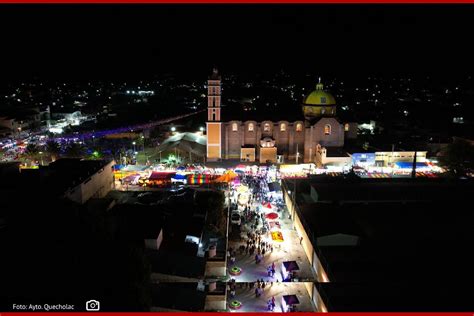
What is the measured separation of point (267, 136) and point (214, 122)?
13.4 feet

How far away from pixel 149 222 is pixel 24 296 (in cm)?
725

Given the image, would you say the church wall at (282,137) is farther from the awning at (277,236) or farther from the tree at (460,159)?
the awning at (277,236)

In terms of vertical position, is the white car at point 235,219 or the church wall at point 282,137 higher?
the church wall at point 282,137

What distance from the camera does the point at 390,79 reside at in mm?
143250

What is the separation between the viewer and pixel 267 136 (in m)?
30.9

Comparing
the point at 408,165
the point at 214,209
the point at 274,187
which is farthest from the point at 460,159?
the point at 214,209

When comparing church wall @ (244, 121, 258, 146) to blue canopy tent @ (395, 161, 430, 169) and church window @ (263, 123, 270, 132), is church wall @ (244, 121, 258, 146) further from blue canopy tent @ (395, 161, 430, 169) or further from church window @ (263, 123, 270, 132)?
blue canopy tent @ (395, 161, 430, 169)

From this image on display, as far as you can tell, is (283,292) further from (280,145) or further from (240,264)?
(280,145)

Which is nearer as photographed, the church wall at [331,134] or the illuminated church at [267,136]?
the illuminated church at [267,136]

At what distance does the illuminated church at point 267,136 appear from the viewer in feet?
100

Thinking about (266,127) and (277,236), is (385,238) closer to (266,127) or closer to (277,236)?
(277,236)

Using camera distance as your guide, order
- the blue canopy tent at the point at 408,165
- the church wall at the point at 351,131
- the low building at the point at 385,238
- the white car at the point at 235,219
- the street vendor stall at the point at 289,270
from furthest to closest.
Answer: the church wall at the point at 351,131 → the blue canopy tent at the point at 408,165 → the white car at the point at 235,219 → the street vendor stall at the point at 289,270 → the low building at the point at 385,238

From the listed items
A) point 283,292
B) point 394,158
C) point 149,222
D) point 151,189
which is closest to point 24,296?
point 149,222

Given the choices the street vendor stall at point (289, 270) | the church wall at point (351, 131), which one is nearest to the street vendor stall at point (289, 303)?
the street vendor stall at point (289, 270)
